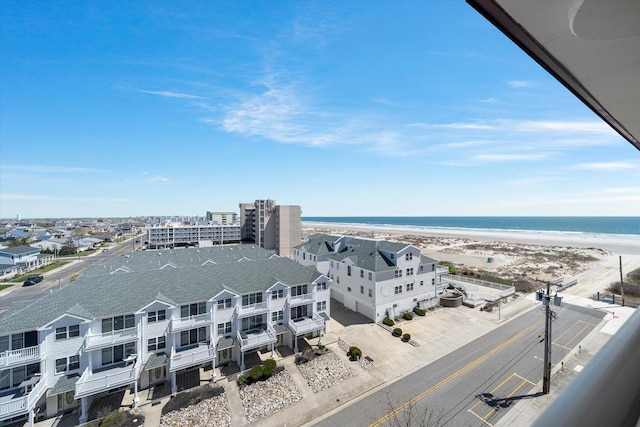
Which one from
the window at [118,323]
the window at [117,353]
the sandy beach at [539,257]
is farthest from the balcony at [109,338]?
the sandy beach at [539,257]

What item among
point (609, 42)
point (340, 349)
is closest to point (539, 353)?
point (340, 349)

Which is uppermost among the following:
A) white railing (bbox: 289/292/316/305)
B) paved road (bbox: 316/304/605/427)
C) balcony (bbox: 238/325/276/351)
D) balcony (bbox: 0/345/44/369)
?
white railing (bbox: 289/292/316/305)

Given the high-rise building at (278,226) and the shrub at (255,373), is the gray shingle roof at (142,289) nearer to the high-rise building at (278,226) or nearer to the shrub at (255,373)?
the shrub at (255,373)

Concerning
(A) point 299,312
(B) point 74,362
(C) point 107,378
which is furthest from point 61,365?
(A) point 299,312

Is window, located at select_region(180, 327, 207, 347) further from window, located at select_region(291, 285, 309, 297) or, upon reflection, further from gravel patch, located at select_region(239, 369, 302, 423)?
window, located at select_region(291, 285, 309, 297)

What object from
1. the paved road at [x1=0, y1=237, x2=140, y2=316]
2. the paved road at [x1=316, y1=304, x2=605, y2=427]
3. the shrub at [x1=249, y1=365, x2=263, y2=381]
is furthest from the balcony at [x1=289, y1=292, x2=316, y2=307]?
the paved road at [x1=0, y1=237, x2=140, y2=316]

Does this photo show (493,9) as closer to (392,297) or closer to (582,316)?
(392,297)

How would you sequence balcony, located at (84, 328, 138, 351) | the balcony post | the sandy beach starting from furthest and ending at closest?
the sandy beach → balcony, located at (84, 328, 138, 351) → the balcony post

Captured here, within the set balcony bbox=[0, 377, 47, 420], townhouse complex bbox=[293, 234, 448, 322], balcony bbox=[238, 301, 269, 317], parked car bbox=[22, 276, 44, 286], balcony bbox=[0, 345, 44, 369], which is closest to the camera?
balcony bbox=[0, 377, 47, 420]

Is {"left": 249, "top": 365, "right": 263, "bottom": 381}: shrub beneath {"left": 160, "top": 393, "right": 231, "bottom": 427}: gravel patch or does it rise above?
above
